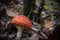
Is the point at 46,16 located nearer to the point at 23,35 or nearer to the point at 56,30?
the point at 23,35

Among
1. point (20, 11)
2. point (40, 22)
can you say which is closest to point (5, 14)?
point (20, 11)

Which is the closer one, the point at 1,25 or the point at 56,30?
the point at 56,30

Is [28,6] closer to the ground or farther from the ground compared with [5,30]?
farther from the ground

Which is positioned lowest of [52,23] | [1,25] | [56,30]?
[52,23]

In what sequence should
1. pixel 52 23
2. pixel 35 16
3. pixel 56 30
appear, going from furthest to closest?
pixel 52 23
pixel 35 16
pixel 56 30

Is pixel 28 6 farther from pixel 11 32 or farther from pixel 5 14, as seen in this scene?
pixel 11 32

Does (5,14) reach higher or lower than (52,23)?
higher

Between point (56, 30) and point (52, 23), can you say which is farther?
point (52, 23)

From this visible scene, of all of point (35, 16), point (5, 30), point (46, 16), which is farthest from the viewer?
point (46, 16)

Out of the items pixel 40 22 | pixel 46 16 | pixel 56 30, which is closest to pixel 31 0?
pixel 40 22
